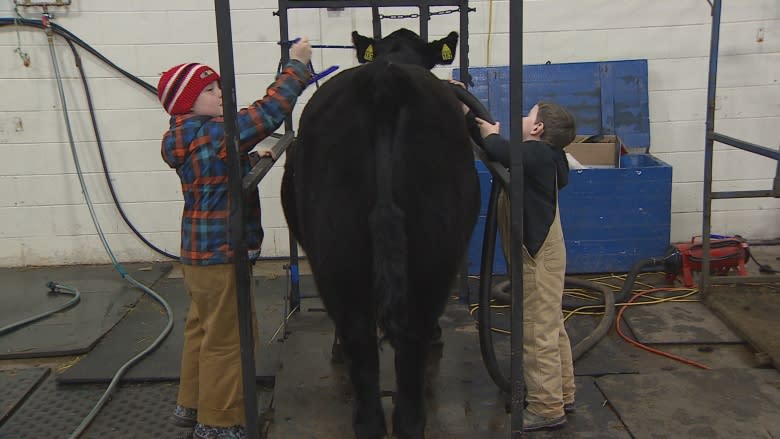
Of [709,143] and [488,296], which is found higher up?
[709,143]

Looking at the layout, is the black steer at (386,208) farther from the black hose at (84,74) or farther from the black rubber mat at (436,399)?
the black hose at (84,74)

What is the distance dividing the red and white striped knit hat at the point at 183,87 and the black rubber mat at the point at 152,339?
1.25 meters

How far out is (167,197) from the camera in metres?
4.86

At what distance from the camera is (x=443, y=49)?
267cm

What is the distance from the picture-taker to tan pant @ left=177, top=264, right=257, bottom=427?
2.32 metres

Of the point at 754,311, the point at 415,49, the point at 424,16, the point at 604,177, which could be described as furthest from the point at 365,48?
the point at 754,311

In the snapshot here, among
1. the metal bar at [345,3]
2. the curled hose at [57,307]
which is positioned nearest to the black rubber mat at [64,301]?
the curled hose at [57,307]

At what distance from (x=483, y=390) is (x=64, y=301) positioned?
108 inches

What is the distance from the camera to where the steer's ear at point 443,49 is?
266 cm

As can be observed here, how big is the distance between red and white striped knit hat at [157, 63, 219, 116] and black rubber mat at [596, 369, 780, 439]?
1.98 m

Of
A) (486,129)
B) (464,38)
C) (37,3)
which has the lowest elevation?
(486,129)

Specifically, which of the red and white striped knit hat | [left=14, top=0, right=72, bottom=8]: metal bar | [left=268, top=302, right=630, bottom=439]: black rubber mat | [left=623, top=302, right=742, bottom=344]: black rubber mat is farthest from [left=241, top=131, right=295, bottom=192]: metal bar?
[left=14, top=0, right=72, bottom=8]: metal bar

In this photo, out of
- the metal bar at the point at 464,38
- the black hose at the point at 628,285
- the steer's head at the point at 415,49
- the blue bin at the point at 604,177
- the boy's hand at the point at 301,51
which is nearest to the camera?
the boy's hand at the point at 301,51

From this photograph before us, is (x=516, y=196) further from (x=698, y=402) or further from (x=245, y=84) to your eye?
(x=245, y=84)
